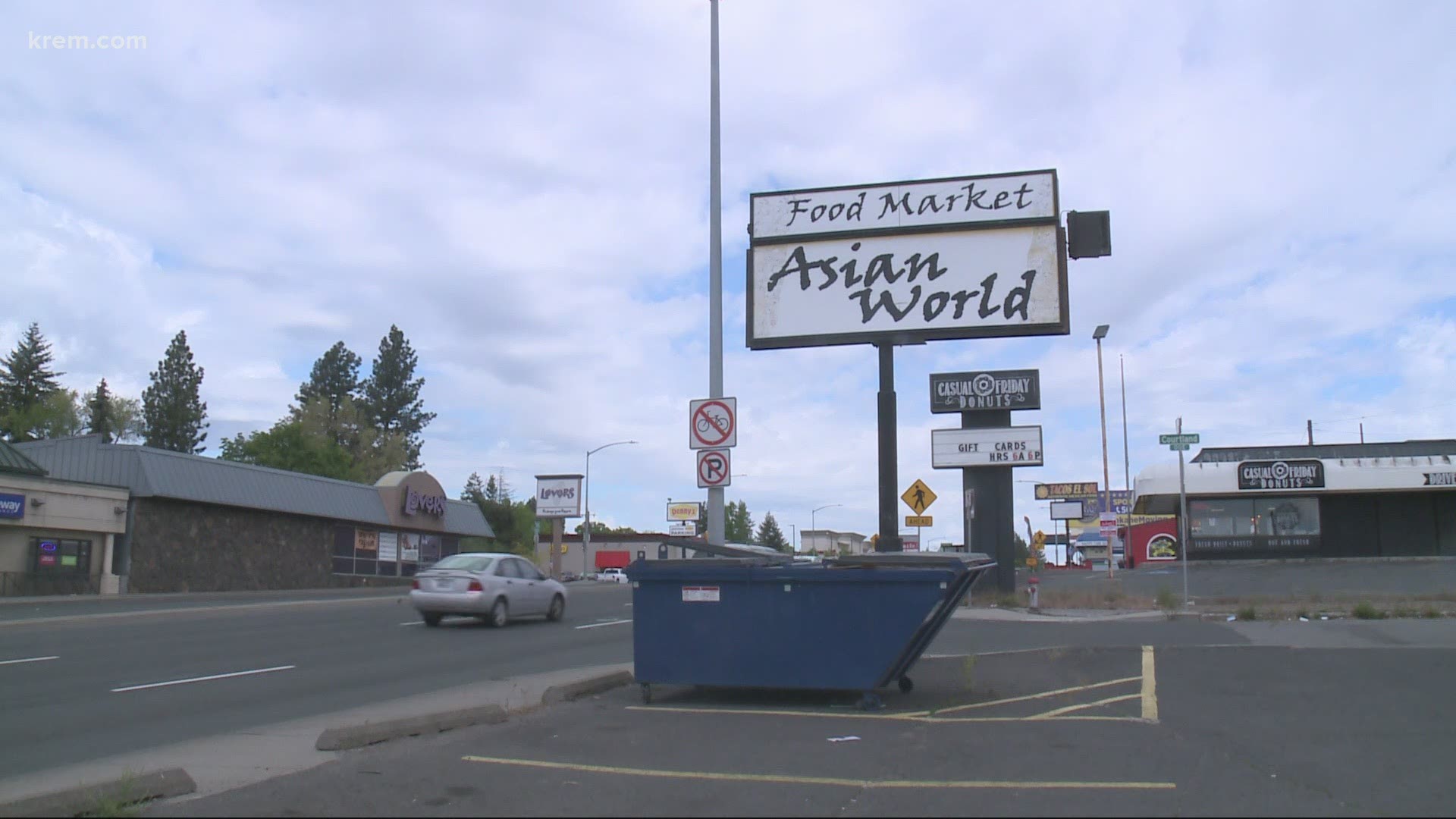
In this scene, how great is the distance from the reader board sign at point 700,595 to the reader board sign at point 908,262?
722cm

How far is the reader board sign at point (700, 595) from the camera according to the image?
10.3 meters

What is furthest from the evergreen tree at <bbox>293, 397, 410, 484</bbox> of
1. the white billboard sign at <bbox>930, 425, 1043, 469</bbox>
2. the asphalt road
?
the asphalt road

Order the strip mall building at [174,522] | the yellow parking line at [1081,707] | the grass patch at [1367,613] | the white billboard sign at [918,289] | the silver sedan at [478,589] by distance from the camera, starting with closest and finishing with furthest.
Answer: the yellow parking line at [1081,707] < the white billboard sign at [918,289] < the grass patch at [1367,613] < the silver sedan at [478,589] < the strip mall building at [174,522]

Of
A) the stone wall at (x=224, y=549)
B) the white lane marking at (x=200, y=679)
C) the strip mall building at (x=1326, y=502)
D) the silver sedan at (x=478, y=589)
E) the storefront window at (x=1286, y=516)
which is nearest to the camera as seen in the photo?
the white lane marking at (x=200, y=679)

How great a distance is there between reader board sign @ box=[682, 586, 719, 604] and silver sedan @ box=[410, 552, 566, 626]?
11226 millimetres

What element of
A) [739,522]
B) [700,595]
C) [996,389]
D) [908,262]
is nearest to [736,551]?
[700,595]

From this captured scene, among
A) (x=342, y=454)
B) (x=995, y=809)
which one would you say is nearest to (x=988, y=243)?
(x=995, y=809)

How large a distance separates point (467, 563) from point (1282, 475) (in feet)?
125

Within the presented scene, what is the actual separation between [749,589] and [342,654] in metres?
8.62

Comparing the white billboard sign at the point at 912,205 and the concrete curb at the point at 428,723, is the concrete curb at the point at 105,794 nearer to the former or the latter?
the concrete curb at the point at 428,723

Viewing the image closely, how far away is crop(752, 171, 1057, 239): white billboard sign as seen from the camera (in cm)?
1686

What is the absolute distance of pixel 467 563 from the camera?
70.6 ft

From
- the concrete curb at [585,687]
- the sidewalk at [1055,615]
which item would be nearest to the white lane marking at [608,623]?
the sidewalk at [1055,615]

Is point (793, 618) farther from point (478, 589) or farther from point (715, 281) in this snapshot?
point (478, 589)
